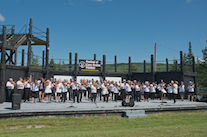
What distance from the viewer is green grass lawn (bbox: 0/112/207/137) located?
703 cm

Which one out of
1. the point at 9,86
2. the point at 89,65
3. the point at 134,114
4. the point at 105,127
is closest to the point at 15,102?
the point at 9,86

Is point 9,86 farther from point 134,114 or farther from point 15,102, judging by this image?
point 134,114

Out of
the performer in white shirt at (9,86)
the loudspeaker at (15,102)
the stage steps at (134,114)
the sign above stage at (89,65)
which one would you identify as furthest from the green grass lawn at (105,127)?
the sign above stage at (89,65)

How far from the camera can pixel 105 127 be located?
8297 mm

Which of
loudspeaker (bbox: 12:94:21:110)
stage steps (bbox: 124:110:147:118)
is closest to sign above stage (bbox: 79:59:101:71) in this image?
loudspeaker (bbox: 12:94:21:110)

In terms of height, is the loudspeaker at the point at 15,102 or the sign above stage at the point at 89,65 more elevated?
the sign above stage at the point at 89,65

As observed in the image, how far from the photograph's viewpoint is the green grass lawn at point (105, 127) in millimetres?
7027

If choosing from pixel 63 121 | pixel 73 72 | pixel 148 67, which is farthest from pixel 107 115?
pixel 148 67

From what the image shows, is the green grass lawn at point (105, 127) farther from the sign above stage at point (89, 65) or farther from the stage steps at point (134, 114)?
the sign above stage at point (89, 65)

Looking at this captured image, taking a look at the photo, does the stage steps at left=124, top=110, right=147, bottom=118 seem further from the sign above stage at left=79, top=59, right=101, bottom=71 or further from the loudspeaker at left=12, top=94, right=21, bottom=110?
the sign above stage at left=79, top=59, right=101, bottom=71

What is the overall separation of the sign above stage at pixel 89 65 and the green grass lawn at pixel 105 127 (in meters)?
11.9

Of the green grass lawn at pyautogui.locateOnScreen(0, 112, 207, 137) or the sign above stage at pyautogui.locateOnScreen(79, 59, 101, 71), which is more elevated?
the sign above stage at pyautogui.locateOnScreen(79, 59, 101, 71)

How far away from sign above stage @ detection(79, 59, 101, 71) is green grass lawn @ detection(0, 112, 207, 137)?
11.9 metres

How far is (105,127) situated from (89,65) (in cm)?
1372
